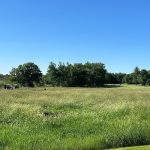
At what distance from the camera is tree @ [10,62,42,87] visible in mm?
130875

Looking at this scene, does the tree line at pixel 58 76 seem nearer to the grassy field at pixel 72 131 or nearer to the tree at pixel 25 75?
the tree at pixel 25 75

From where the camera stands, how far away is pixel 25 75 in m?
132

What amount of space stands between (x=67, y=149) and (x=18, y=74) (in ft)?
392

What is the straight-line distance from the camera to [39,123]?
1648 centimetres

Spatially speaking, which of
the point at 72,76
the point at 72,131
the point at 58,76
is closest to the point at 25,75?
the point at 58,76

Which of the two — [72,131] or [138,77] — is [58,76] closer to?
[138,77]

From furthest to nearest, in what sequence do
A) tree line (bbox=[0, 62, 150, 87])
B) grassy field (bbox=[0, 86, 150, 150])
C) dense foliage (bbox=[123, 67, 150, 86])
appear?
dense foliage (bbox=[123, 67, 150, 86]) < tree line (bbox=[0, 62, 150, 87]) < grassy field (bbox=[0, 86, 150, 150])

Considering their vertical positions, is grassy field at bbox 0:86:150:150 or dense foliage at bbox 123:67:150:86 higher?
dense foliage at bbox 123:67:150:86

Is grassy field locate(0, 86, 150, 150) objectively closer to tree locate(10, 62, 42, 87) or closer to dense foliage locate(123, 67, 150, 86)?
tree locate(10, 62, 42, 87)

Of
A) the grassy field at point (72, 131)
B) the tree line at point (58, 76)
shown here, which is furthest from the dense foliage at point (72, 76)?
the grassy field at point (72, 131)

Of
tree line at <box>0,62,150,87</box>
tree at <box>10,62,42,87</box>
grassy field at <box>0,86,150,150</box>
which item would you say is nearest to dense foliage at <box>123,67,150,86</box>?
tree line at <box>0,62,150,87</box>

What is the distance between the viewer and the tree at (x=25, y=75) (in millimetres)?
130875

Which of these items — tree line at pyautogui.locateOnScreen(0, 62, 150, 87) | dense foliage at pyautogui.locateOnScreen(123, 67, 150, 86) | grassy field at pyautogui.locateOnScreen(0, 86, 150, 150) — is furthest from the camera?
dense foliage at pyautogui.locateOnScreen(123, 67, 150, 86)

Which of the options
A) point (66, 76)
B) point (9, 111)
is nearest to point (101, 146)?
point (9, 111)
